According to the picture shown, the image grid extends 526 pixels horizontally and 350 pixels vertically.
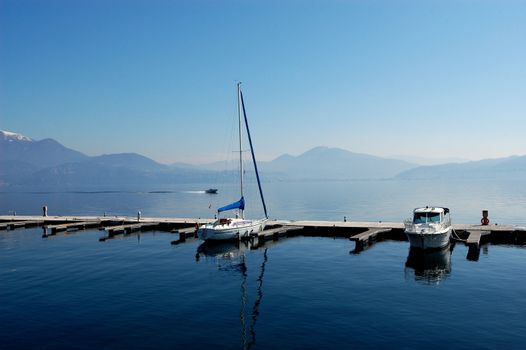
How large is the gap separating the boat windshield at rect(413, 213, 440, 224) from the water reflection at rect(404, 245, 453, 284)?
8.69 feet

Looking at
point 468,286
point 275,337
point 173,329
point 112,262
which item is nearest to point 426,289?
point 468,286

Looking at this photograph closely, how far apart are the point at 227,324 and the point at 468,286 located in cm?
1639

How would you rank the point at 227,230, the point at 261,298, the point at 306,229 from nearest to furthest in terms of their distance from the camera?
the point at 261,298
the point at 227,230
the point at 306,229

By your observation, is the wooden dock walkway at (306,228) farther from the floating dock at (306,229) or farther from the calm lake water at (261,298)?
the calm lake water at (261,298)

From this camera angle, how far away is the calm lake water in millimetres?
18797

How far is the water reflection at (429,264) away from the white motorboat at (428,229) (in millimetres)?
625

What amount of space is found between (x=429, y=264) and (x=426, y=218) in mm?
6352

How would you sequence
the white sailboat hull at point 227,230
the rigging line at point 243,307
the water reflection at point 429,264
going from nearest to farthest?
the rigging line at point 243,307, the water reflection at point 429,264, the white sailboat hull at point 227,230

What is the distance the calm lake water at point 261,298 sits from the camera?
18797 mm

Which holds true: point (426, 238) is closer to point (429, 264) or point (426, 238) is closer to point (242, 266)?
point (429, 264)

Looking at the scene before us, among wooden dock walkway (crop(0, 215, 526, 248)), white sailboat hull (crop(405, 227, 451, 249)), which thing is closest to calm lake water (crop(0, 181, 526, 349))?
white sailboat hull (crop(405, 227, 451, 249))

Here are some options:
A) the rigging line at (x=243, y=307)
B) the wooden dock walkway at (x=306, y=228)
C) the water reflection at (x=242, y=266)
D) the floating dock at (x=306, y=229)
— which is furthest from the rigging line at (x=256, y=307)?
the wooden dock walkway at (x=306, y=228)

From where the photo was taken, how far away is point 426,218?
3831 centimetres

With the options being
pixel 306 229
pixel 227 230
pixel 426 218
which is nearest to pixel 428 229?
pixel 426 218
